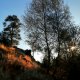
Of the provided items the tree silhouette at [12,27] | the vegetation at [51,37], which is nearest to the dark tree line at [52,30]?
the vegetation at [51,37]

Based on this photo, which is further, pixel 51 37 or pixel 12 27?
pixel 12 27

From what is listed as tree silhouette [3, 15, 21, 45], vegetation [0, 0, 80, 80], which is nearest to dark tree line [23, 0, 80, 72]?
vegetation [0, 0, 80, 80]

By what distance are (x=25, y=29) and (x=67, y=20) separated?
4687 mm

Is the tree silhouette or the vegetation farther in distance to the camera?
the tree silhouette

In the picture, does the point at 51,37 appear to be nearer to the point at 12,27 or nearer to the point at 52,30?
the point at 52,30

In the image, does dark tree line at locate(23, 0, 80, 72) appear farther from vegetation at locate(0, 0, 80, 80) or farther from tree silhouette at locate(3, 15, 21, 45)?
tree silhouette at locate(3, 15, 21, 45)

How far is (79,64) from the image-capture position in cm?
2072

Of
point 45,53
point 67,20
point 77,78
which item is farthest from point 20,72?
point 67,20

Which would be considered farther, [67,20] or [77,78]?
[67,20]

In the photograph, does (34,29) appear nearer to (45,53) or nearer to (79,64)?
(45,53)

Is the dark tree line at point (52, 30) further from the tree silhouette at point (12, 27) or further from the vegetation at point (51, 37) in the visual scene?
the tree silhouette at point (12, 27)

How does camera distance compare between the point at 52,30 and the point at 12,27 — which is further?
the point at 12,27

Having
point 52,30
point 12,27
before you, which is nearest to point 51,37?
point 52,30

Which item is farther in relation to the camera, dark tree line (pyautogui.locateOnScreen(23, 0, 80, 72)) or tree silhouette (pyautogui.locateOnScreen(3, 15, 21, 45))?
tree silhouette (pyautogui.locateOnScreen(3, 15, 21, 45))
